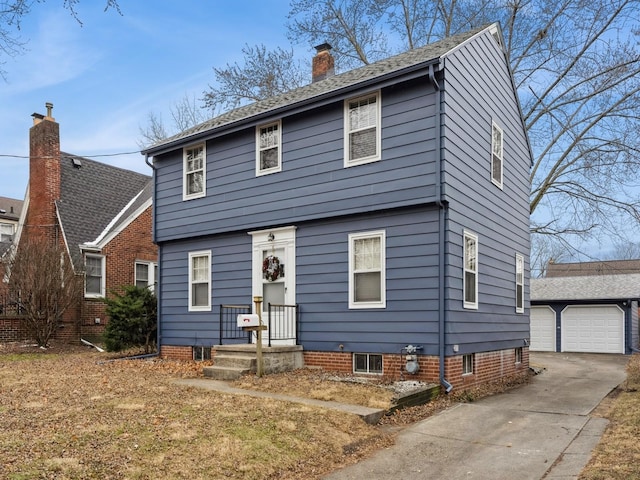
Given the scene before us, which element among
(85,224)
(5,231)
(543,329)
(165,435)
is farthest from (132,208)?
(543,329)

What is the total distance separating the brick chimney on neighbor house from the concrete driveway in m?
16.7

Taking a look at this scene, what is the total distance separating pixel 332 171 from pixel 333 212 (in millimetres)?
821

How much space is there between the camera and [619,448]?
6270 mm

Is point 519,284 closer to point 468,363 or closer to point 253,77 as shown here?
point 468,363

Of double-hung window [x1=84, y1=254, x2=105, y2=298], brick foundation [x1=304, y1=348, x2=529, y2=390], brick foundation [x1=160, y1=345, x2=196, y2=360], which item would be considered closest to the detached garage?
brick foundation [x1=304, y1=348, x2=529, y2=390]

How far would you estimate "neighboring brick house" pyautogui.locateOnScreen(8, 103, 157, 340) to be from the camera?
19344 mm

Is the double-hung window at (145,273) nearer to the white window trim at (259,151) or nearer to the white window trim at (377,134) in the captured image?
the white window trim at (259,151)

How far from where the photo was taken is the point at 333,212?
35.4 ft

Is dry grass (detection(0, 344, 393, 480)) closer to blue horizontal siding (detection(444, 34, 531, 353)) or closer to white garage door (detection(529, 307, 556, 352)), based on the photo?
blue horizontal siding (detection(444, 34, 531, 353))

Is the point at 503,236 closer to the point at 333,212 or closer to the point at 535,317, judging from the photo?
the point at 333,212

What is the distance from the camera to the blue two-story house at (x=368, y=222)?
970 cm

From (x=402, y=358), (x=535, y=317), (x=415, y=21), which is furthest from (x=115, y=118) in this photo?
(x=535, y=317)

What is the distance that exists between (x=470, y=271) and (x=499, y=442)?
13.8 feet

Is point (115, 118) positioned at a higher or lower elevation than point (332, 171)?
higher
